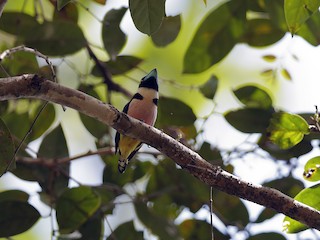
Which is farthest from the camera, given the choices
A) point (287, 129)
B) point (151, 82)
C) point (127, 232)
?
point (127, 232)

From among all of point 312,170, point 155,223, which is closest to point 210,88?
point 155,223

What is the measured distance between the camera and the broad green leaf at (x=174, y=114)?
3.28 metres

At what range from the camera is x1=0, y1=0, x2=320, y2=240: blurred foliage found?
122 inches

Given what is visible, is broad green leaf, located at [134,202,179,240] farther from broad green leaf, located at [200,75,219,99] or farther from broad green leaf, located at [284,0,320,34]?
broad green leaf, located at [284,0,320,34]

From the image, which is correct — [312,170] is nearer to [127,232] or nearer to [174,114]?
[174,114]

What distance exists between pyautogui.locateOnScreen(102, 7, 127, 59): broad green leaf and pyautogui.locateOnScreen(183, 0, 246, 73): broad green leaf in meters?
0.36

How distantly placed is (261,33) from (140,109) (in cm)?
110

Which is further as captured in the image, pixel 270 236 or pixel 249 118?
pixel 249 118

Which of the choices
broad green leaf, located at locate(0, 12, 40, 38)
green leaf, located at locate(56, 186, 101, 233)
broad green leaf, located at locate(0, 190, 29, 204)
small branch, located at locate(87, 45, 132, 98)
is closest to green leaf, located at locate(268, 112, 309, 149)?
green leaf, located at locate(56, 186, 101, 233)

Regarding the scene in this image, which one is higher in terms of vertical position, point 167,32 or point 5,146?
point 167,32

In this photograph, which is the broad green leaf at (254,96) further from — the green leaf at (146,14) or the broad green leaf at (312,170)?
the green leaf at (146,14)

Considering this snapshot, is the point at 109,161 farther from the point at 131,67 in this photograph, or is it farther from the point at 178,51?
the point at 178,51

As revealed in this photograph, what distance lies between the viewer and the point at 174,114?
3291 millimetres

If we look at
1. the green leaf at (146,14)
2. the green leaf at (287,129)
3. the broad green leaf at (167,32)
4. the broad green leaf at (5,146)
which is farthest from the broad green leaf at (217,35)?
the broad green leaf at (5,146)
